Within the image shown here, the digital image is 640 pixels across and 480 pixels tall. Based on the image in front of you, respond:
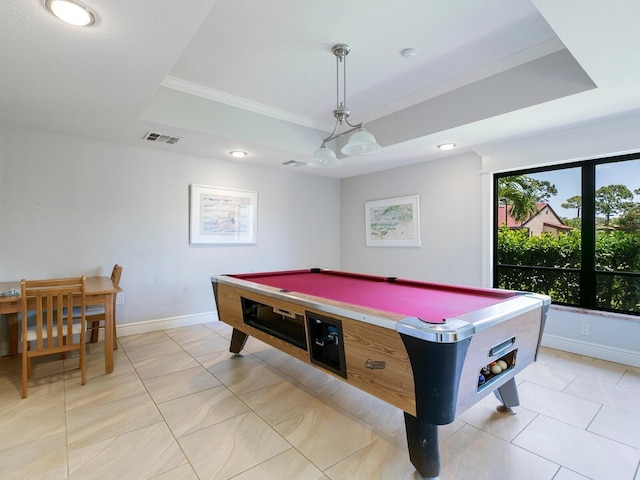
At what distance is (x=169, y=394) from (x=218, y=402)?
411 mm

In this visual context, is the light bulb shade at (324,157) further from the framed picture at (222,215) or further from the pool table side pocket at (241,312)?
the framed picture at (222,215)

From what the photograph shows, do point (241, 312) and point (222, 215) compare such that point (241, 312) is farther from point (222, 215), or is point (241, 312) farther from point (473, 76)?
point (473, 76)

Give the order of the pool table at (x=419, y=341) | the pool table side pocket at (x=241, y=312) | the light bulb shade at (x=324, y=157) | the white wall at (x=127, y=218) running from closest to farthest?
the pool table at (x=419, y=341), the pool table side pocket at (x=241, y=312), the light bulb shade at (x=324, y=157), the white wall at (x=127, y=218)

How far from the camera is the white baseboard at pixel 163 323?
381 centimetres

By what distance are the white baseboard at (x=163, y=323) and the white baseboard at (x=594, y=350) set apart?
4.01 metres

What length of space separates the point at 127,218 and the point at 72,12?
2.59m

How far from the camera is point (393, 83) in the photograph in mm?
3117

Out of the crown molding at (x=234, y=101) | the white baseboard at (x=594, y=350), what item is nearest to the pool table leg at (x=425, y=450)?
the white baseboard at (x=594, y=350)

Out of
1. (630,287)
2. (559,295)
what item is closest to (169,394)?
(559,295)

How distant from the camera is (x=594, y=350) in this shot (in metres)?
3.19

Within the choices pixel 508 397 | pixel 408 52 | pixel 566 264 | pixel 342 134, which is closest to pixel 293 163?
pixel 342 134

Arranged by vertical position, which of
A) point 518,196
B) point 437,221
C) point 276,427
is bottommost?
point 276,427

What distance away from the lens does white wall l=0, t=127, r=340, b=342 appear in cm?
329

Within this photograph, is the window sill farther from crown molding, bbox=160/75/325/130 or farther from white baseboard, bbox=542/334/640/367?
crown molding, bbox=160/75/325/130
